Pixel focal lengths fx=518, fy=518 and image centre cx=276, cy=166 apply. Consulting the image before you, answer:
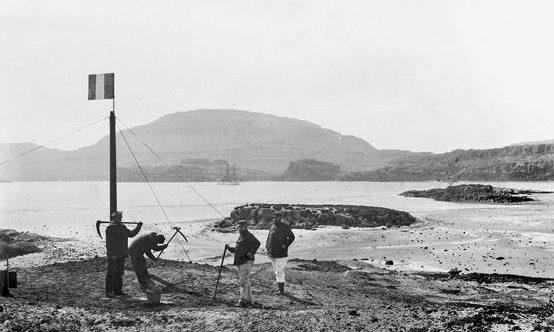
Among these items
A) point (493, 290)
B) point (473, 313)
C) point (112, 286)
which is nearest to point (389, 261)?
point (493, 290)

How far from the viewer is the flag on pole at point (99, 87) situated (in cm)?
1761

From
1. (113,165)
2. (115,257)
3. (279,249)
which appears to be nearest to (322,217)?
(113,165)

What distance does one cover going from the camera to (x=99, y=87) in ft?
57.9

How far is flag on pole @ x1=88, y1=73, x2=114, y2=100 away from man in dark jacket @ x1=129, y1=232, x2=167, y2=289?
585 cm

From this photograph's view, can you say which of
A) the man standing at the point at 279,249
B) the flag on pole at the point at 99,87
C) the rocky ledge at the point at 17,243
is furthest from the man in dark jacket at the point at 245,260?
the rocky ledge at the point at 17,243

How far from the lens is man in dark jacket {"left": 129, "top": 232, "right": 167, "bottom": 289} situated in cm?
1401

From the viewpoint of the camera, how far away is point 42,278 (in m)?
15.9

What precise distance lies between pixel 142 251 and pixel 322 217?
27.8m

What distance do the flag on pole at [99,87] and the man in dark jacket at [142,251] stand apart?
5.85m

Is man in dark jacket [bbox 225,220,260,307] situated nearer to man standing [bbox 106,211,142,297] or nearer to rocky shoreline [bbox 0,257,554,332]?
rocky shoreline [bbox 0,257,554,332]

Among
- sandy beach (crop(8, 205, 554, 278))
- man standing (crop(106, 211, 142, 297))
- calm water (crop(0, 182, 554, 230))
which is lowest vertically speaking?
calm water (crop(0, 182, 554, 230))

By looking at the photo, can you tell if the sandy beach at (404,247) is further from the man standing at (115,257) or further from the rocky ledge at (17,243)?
the man standing at (115,257)

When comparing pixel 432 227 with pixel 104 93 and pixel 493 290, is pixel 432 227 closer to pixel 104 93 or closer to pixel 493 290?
pixel 493 290

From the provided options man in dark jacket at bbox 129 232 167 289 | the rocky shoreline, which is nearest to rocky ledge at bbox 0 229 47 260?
the rocky shoreline
